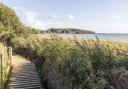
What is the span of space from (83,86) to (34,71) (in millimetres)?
9337

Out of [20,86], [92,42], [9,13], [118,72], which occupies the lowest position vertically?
[20,86]

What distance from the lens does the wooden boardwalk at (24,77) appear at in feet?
49.3

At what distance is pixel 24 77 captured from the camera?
16547 mm

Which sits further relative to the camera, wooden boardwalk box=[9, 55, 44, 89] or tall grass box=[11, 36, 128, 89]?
wooden boardwalk box=[9, 55, 44, 89]

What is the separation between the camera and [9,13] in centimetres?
4294

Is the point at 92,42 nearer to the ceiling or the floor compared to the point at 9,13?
nearer to the floor

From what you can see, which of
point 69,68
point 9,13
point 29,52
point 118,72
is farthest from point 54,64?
point 9,13

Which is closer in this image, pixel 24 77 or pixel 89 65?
pixel 89 65

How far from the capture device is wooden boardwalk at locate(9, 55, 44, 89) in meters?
15.0

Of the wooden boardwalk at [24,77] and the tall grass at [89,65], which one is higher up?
the tall grass at [89,65]

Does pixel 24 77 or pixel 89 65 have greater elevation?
pixel 89 65

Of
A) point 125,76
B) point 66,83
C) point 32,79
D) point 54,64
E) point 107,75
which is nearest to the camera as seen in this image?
point 125,76

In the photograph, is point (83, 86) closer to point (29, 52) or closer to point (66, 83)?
point (66, 83)

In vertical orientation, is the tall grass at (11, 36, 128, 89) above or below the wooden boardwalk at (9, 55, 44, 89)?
above
